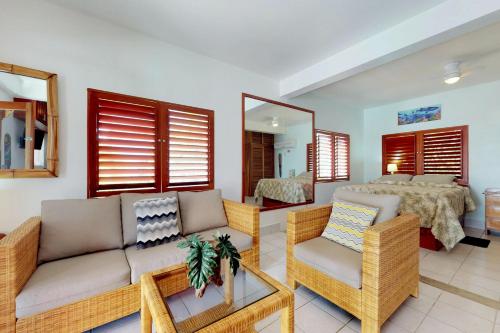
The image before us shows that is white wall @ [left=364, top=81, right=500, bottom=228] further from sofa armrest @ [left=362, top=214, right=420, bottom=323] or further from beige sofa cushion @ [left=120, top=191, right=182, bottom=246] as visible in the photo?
beige sofa cushion @ [left=120, top=191, right=182, bottom=246]

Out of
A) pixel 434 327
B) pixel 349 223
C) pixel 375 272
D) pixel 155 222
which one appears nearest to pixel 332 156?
pixel 349 223

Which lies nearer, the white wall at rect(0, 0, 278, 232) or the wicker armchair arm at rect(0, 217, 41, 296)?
the wicker armchair arm at rect(0, 217, 41, 296)

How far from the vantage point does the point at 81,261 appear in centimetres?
155

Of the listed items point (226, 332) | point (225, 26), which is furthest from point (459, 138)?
point (226, 332)

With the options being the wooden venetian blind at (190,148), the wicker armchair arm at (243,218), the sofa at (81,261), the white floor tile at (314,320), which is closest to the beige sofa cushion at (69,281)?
the sofa at (81,261)

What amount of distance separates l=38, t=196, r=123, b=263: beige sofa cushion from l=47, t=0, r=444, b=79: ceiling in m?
1.86

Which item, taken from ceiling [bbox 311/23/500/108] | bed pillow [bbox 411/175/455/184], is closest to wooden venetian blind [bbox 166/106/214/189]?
ceiling [bbox 311/23/500/108]

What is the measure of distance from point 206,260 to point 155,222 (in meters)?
0.99

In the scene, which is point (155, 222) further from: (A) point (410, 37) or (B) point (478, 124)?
(B) point (478, 124)

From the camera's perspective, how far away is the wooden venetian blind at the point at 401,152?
4770mm

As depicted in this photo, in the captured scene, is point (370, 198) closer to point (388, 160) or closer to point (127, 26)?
point (127, 26)

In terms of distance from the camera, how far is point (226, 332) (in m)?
0.91

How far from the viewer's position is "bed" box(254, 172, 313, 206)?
3678mm

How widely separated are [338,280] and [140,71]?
2.82 m
